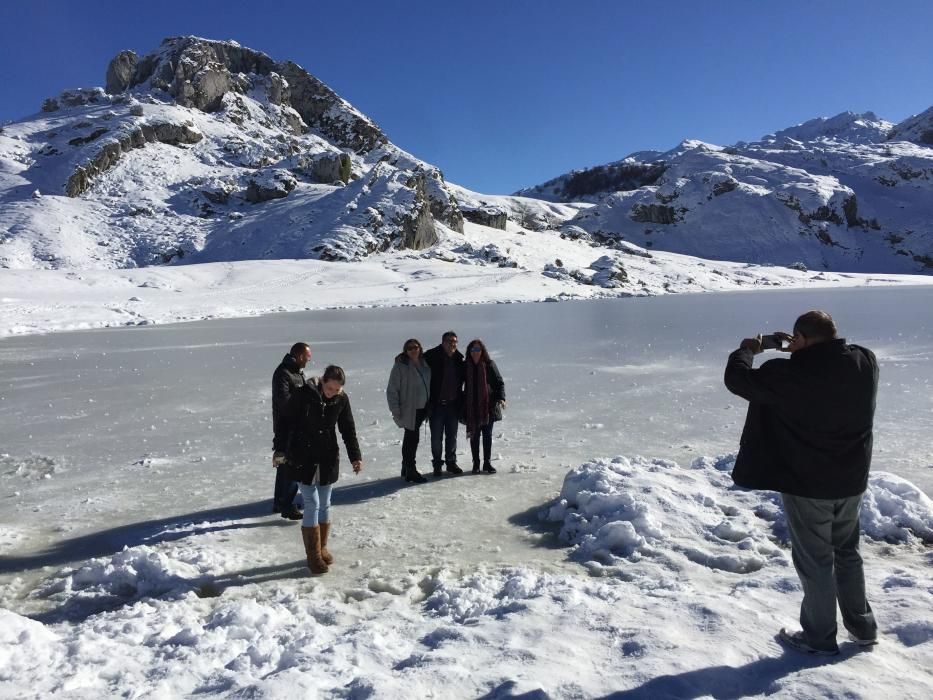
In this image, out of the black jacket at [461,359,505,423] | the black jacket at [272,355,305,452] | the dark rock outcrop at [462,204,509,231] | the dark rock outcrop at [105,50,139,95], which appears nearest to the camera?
the black jacket at [272,355,305,452]

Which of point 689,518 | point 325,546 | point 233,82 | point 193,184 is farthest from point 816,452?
point 233,82

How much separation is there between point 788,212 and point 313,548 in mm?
135304

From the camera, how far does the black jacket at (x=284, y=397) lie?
5543 millimetres

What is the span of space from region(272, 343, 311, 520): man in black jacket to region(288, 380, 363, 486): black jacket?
0.32 meters

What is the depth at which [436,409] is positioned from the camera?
7801 millimetres

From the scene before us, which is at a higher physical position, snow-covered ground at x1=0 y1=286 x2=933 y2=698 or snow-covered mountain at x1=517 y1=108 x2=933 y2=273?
snow-covered mountain at x1=517 y1=108 x2=933 y2=273

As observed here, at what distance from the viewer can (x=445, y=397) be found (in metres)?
7.73

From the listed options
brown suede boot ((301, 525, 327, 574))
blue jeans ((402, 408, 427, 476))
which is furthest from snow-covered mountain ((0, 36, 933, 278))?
brown suede boot ((301, 525, 327, 574))

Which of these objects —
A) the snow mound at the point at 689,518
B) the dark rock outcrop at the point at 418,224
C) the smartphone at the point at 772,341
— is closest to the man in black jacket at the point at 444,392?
the snow mound at the point at 689,518

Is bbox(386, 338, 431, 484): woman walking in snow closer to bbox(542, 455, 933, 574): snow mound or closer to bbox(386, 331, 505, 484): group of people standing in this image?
bbox(386, 331, 505, 484): group of people standing

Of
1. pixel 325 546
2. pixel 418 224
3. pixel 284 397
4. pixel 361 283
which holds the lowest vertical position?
pixel 325 546

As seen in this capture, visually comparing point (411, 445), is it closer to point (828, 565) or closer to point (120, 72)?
point (828, 565)

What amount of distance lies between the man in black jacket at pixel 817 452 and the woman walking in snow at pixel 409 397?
14.8 feet

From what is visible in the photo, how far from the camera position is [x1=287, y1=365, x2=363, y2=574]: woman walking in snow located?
5.13 metres
